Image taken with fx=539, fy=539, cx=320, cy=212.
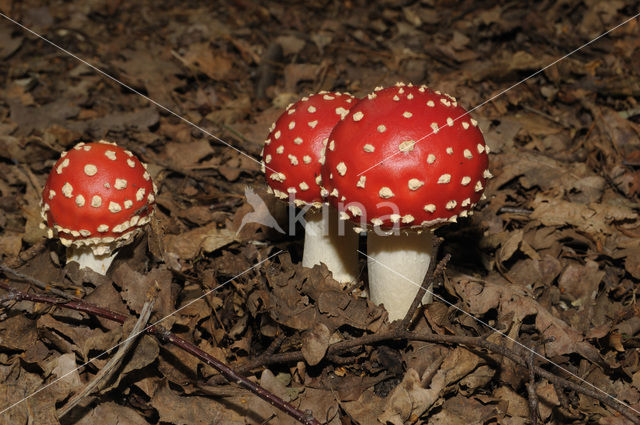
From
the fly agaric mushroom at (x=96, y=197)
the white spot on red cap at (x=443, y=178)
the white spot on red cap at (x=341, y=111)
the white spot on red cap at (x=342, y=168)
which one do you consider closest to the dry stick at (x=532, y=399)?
the white spot on red cap at (x=443, y=178)

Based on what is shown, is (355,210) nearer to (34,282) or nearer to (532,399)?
(532,399)

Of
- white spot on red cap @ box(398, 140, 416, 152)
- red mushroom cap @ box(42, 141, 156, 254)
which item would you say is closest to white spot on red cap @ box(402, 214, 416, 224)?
white spot on red cap @ box(398, 140, 416, 152)

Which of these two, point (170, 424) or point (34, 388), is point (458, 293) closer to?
point (170, 424)

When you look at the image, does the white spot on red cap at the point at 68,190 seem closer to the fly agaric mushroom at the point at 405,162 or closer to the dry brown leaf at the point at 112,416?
the dry brown leaf at the point at 112,416

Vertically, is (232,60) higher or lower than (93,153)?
Answer: lower

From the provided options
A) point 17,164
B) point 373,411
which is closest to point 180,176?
point 17,164

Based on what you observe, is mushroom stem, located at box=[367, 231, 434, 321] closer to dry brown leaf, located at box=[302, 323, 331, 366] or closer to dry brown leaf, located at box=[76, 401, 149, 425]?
dry brown leaf, located at box=[302, 323, 331, 366]
